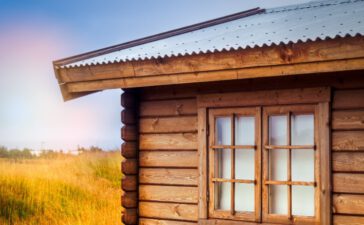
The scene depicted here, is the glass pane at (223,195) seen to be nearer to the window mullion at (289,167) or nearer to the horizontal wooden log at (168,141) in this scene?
the horizontal wooden log at (168,141)

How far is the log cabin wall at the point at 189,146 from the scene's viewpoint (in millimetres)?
6094

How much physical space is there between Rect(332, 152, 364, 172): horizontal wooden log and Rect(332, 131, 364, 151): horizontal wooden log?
6 cm

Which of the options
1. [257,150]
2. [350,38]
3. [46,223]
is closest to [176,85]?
[257,150]

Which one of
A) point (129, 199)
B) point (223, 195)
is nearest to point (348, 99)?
point (223, 195)

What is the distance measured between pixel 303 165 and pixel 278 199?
19.3 inches

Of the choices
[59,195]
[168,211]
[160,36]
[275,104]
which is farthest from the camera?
[59,195]

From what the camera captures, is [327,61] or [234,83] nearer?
[327,61]

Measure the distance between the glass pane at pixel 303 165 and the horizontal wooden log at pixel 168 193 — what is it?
4.45 ft

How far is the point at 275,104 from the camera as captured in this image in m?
6.49

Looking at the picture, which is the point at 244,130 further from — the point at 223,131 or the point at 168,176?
the point at 168,176

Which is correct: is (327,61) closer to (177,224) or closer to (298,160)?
(298,160)

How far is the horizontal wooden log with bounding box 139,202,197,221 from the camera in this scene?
7133 mm

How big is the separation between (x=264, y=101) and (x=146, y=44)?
2.60 meters

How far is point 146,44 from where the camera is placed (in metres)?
8.49
